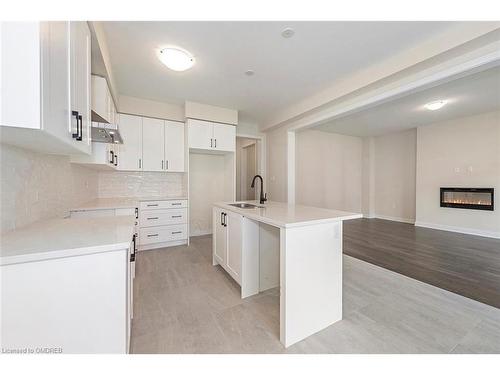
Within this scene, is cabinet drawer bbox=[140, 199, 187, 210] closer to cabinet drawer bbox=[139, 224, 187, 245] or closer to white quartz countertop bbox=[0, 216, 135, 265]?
cabinet drawer bbox=[139, 224, 187, 245]

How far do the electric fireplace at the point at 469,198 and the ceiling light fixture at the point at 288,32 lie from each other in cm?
518

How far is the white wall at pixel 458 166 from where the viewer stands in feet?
13.6

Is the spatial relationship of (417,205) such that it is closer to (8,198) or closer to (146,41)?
(146,41)

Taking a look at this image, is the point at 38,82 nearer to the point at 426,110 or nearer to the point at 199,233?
the point at 199,233

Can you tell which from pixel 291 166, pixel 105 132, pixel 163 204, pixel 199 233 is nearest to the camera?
pixel 105 132

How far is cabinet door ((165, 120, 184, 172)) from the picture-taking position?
12.4 ft

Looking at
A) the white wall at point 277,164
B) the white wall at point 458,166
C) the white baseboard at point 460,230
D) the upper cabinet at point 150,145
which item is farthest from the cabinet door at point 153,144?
the white baseboard at point 460,230

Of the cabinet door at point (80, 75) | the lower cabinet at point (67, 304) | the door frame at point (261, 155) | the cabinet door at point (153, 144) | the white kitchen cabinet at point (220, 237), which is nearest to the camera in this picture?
the lower cabinet at point (67, 304)

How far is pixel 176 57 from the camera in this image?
87.7 inches

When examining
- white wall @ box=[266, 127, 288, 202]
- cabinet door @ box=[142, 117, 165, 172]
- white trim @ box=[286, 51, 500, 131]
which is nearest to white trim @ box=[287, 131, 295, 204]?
white wall @ box=[266, 127, 288, 202]

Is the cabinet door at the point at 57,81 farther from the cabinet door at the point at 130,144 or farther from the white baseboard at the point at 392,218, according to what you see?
the white baseboard at the point at 392,218

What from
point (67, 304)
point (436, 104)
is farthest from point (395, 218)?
point (67, 304)

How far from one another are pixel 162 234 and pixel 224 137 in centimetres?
212
